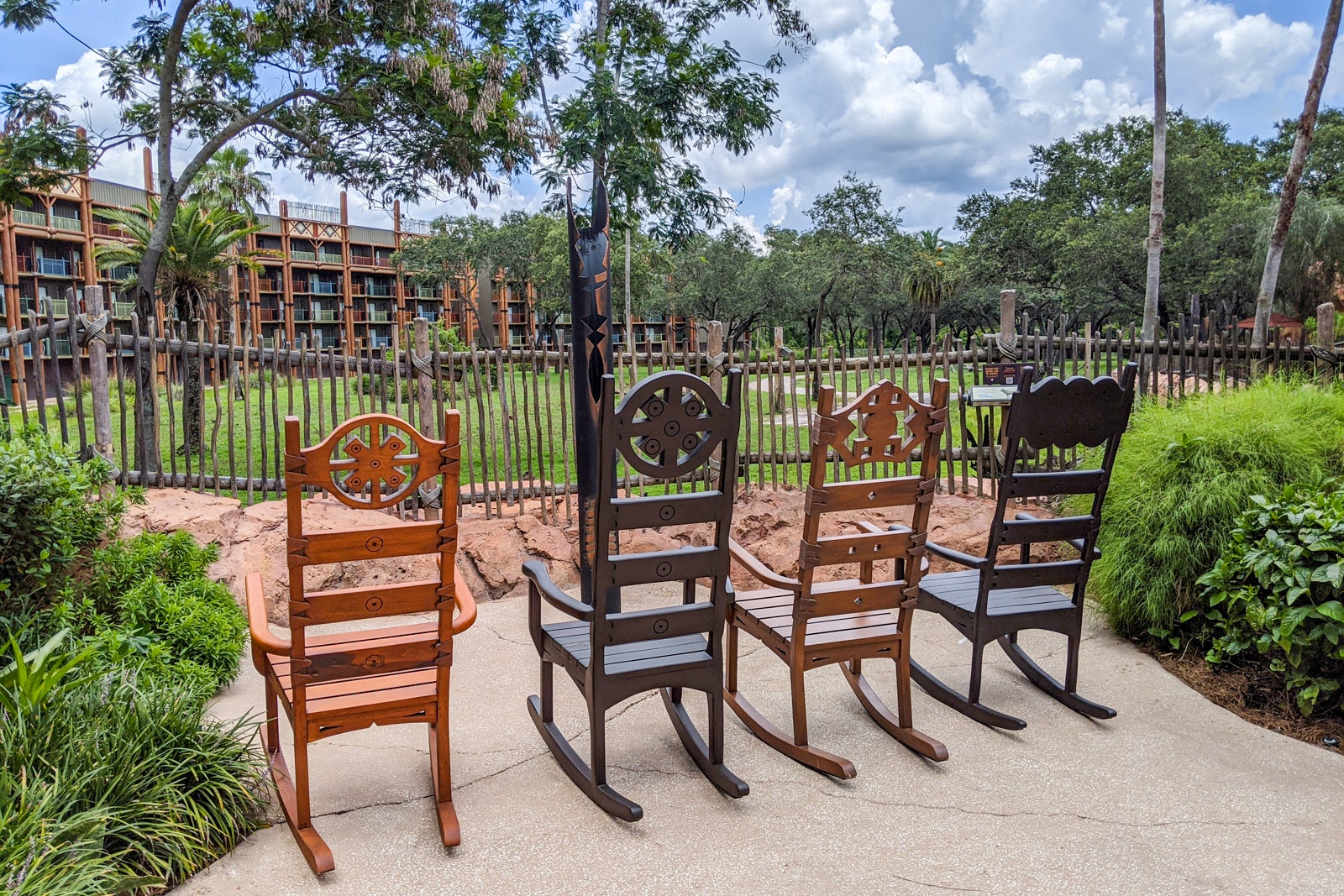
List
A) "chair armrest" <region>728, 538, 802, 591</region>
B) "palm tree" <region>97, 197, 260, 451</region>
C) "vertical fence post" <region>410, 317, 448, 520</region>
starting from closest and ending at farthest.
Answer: "chair armrest" <region>728, 538, 802, 591</region>
"vertical fence post" <region>410, 317, 448, 520</region>
"palm tree" <region>97, 197, 260, 451</region>

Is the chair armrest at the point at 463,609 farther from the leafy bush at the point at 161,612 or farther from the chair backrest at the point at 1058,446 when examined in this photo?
the chair backrest at the point at 1058,446

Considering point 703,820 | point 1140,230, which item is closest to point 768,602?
point 703,820

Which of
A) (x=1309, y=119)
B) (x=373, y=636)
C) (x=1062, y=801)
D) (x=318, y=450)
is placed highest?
(x=1309, y=119)

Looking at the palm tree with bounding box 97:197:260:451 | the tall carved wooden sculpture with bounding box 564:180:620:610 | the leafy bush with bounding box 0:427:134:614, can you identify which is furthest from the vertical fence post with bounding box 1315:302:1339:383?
the palm tree with bounding box 97:197:260:451

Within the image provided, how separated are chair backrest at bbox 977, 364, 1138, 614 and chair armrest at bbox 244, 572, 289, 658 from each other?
2.65m

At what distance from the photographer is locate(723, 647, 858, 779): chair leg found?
3.26 m

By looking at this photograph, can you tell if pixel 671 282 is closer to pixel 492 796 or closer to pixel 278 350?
pixel 278 350

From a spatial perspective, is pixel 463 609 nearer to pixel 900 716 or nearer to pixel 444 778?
pixel 444 778

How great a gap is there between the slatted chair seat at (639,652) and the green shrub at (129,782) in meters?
1.16

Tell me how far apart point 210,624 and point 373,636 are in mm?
1675

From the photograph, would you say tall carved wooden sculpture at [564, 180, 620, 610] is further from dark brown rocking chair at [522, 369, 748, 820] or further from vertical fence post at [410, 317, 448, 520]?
vertical fence post at [410, 317, 448, 520]

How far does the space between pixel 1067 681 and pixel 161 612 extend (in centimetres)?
426

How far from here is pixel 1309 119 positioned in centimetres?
1063

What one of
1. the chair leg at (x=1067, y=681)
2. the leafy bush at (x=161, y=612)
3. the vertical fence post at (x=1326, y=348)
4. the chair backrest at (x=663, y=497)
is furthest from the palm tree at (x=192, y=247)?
the vertical fence post at (x=1326, y=348)
